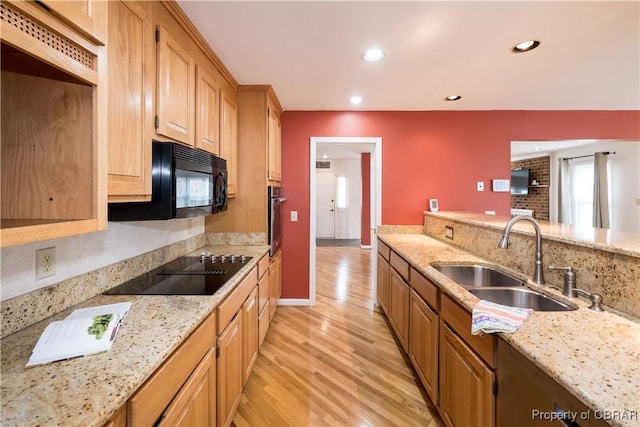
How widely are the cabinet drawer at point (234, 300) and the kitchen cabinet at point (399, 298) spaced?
3.93 feet

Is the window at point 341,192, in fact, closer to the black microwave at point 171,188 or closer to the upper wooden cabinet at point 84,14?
the black microwave at point 171,188

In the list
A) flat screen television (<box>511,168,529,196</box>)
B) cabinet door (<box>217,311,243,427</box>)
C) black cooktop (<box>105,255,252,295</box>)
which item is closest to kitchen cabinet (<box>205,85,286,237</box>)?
black cooktop (<box>105,255,252,295</box>)

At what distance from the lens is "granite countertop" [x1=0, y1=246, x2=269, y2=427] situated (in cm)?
63

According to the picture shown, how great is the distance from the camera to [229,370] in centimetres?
151

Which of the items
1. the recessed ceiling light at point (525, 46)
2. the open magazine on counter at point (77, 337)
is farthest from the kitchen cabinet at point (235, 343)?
the recessed ceiling light at point (525, 46)

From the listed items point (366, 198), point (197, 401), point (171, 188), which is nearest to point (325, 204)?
point (366, 198)

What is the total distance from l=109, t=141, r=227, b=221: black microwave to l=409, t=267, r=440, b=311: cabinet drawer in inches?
58.8

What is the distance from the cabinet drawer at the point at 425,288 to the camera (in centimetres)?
160

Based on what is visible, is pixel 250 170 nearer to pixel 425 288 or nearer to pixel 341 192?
pixel 425 288

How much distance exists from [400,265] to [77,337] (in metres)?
2.09

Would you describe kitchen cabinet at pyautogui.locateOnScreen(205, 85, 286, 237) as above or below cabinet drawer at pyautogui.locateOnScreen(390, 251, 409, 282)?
above

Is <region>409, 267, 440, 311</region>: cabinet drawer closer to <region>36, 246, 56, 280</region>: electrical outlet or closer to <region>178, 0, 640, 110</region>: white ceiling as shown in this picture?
<region>178, 0, 640, 110</region>: white ceiling

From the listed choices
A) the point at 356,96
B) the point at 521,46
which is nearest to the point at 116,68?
the point at 356,96

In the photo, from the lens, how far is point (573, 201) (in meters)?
5.77
